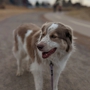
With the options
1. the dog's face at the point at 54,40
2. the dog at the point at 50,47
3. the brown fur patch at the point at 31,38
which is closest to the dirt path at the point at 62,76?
the dog at the point at 50,47

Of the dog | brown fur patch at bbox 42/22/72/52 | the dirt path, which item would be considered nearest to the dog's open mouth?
the dog

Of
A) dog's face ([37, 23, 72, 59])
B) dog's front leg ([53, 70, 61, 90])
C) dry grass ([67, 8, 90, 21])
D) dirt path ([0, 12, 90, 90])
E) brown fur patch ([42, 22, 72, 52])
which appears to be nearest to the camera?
dog's face ([37, 23, 72, 59])

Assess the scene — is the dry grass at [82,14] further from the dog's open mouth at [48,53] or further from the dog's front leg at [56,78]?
the dog's open mouth at [48,53]

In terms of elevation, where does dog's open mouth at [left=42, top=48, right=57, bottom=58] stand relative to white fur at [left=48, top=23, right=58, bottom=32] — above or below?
below

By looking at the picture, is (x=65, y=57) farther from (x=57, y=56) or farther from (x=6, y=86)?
(x=6, y=86)

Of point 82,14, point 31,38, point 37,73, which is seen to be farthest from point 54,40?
point 82,14

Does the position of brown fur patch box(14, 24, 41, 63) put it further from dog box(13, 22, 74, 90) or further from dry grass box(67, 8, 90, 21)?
dry grass box(67, 8, 90, 21)

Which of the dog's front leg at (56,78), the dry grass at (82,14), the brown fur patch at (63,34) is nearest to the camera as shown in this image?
the brown fur patch at (63,34)

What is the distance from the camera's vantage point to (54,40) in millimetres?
3818

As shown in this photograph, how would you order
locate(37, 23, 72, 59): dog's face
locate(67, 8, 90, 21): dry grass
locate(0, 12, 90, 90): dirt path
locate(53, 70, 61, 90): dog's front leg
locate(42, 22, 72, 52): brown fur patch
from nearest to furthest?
locate(37, 23, 72, 59): dog's face → locate(42, 22, 72, 52): brown fur patch → locate(53, 70, 61, 90): dog's front leg → locate(0, 12, 90, 90): dirt path → locate(67, 8, 90, 21): dry grass

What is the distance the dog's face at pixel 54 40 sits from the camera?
3.77 meters

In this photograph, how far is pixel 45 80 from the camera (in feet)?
18.2

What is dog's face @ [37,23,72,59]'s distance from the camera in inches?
148

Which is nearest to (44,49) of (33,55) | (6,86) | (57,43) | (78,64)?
(57,43)
